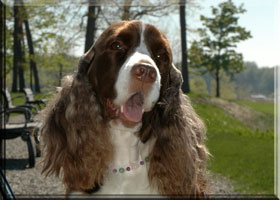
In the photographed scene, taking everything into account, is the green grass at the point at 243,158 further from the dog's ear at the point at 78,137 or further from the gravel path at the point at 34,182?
the dog's ear at the point at 78,137

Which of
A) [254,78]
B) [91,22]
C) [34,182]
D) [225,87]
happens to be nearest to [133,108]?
[91,22]

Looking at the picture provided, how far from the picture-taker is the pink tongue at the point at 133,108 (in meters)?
1.79

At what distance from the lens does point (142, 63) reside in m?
1.65

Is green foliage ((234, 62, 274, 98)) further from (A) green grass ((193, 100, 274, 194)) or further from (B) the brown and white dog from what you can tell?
(B) the brown and white dog

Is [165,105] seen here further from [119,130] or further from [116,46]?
[116,46]

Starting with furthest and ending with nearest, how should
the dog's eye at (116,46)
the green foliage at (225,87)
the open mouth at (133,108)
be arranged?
the green foliage at (225,87), the dog's eye at (116,46), the open mouth at (133,108)

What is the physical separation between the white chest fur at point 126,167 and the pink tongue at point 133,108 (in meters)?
0.15

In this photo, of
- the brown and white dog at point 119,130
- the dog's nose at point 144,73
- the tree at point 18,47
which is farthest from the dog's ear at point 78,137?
the tree at point 18,47

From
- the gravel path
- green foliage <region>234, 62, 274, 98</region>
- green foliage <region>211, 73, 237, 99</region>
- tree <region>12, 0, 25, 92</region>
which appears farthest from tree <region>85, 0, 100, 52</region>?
green foliage <region>234, 62, 274, 98</region>

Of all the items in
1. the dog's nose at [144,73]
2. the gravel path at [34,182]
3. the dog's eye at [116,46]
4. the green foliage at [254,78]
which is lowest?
the gravel path at [34,182]

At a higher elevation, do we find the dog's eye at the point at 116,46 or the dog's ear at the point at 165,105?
the dog's eye at the point at 116,46

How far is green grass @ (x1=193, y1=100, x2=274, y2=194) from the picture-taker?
567cm

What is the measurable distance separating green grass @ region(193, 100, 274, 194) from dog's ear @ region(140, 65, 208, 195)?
1557 millimetres

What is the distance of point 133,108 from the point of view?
5.99 ft
